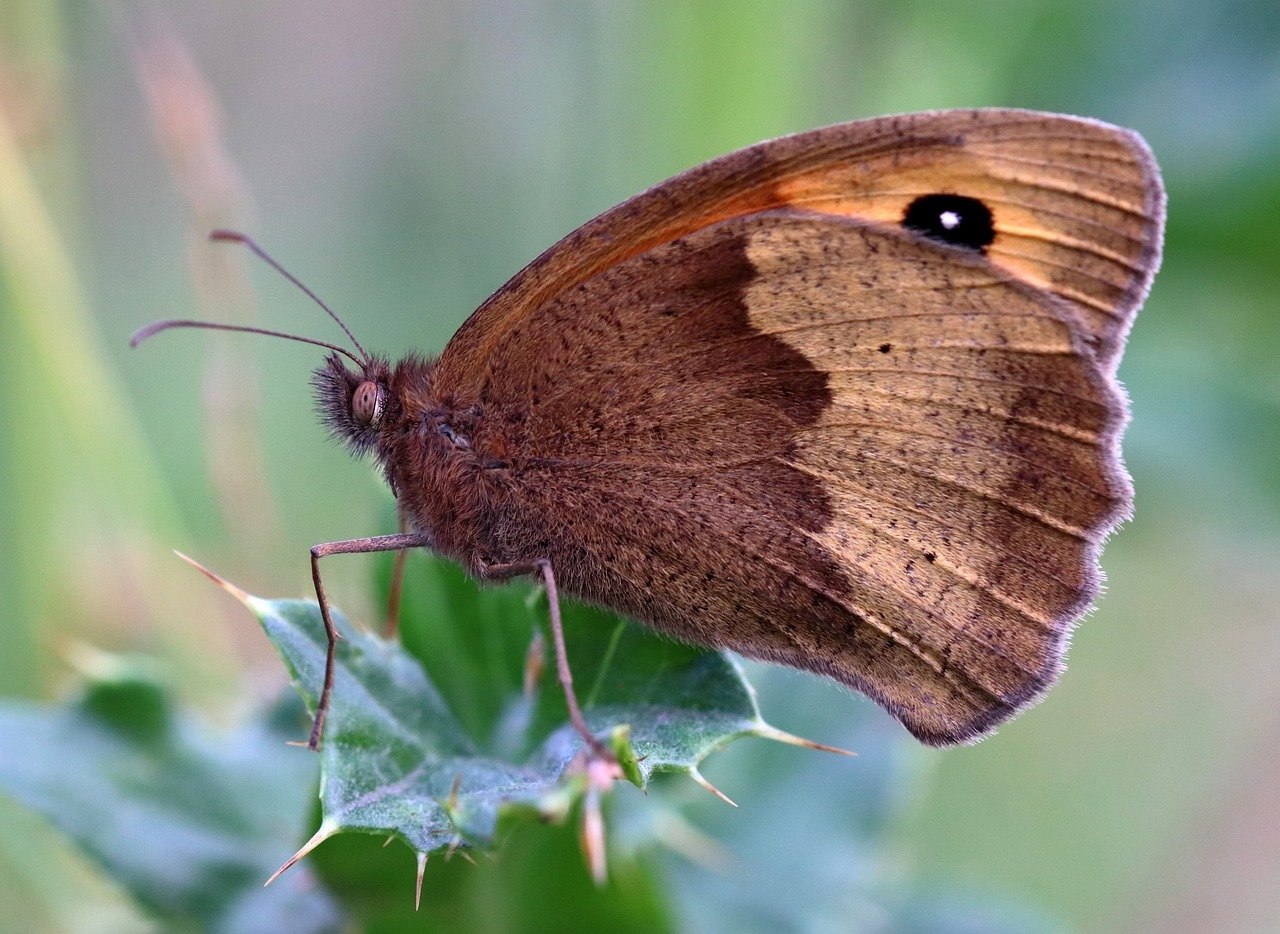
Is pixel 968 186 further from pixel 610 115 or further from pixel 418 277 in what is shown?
pixel 418 277

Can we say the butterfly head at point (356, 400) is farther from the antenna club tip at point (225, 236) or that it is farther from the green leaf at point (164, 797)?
the green leaf at point (164, 797)

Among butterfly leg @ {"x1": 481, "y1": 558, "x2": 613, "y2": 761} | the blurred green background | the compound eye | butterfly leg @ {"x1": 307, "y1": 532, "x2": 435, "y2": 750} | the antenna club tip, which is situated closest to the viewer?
butterfly leg @ {"x1": 481, "y1": 558, "x2": 613, "y2": 761}

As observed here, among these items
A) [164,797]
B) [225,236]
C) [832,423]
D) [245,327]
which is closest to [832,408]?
[832,423]

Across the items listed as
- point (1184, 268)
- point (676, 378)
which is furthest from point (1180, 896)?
point (676, 378)

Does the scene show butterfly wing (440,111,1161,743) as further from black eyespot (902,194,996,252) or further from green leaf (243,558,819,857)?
green leaf (243,558,819,857)

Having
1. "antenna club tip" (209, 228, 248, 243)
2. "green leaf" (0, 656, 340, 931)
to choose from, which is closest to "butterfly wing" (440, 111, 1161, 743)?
"antenna club tip" (209, 228, 248, 243)

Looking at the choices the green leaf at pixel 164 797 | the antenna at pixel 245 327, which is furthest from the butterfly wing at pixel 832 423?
the green leaf at pixel 164 797
